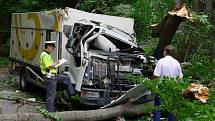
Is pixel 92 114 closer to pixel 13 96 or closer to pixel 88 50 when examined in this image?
pixel 88 50

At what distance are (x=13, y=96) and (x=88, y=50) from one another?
3.89 m

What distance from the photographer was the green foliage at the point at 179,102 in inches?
242

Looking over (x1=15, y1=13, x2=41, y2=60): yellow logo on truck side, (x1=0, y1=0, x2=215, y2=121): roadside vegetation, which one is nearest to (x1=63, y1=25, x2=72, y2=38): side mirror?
(x1=15, y1=13, x2=41, y2=60): yellow logo on truck side

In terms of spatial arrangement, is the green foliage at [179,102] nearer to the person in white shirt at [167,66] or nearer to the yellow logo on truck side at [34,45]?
the person in white shirt at [167,66]

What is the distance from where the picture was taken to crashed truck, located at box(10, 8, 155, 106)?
11117mm

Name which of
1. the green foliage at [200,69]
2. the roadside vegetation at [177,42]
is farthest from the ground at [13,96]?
the green foliage at [200,69]

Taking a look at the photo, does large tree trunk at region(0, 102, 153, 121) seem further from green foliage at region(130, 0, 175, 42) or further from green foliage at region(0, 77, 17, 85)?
green foliage at region(0, 77, 17, 85)

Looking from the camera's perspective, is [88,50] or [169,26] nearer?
[169,26]

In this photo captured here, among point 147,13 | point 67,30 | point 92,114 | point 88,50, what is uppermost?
point 147,13

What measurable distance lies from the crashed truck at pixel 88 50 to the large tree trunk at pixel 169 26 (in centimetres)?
81

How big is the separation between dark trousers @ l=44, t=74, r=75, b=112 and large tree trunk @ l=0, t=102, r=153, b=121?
116 cm

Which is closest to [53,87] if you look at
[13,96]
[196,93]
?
[13,96]

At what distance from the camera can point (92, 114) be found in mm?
10211

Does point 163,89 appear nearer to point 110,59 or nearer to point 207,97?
point 207,97
